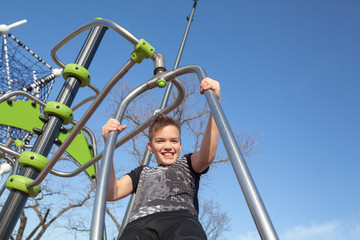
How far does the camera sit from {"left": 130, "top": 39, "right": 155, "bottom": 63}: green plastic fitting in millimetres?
1702

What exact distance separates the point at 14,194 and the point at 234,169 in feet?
4.67

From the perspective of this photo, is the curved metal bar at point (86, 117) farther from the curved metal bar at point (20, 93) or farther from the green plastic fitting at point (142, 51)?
the curved metal bar at point (20, 93)

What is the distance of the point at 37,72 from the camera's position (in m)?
4.63

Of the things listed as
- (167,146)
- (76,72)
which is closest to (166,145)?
(167,146)

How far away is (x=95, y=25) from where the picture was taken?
82.5 inches

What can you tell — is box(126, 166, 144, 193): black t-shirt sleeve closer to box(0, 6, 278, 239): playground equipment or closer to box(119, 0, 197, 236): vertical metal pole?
box(0, 6, 278, 239): playground equipment

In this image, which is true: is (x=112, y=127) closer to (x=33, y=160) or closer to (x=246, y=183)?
(x=246, y=183)

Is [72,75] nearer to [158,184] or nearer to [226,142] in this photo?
[158,184]

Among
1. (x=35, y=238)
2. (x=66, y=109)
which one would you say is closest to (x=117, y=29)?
(x=66, y=109)

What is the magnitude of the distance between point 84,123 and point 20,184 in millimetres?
472

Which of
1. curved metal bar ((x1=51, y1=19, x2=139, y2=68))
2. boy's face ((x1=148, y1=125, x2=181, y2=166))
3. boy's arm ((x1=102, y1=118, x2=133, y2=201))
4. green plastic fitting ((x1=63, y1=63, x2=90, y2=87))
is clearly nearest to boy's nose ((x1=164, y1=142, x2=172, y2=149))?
boy's face ((x1=148, y1=125, x2=181, y2=166))

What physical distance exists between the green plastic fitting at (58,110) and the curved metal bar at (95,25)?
0.47m

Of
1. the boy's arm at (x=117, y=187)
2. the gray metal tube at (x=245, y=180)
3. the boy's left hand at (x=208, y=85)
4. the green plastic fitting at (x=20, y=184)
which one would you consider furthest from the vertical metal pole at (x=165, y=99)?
the gray metal tube at (x=245, y=180)

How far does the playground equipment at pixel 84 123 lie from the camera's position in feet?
2.73
